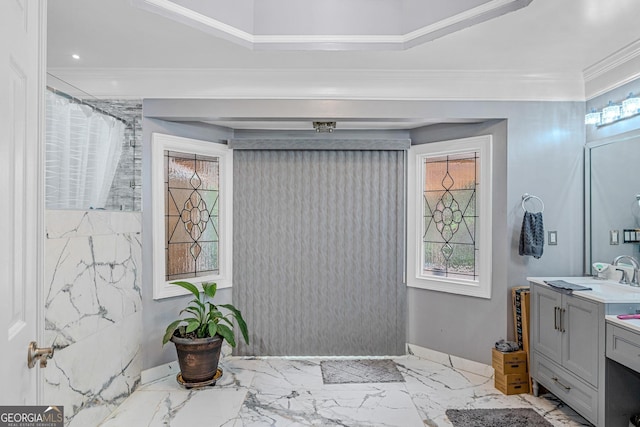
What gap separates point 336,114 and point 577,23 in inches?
66.4

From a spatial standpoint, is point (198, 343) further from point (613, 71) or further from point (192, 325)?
point (613, 71)

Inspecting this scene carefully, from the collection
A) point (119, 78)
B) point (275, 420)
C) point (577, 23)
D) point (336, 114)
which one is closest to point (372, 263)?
point (336, 114)

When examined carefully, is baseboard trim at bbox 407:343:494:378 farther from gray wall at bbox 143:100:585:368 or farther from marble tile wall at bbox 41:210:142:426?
marble tile wall at bbox 41:210:142:426

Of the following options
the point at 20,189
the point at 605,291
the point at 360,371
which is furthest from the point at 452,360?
the point at 20,189

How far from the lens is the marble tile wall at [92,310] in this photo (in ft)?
7.48

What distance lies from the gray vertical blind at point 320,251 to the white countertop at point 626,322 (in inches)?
73.9

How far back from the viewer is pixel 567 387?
2.65 m

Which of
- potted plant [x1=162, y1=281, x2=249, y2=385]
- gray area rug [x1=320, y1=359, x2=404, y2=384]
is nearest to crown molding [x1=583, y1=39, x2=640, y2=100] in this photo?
gray area rug [x1=320, y1=359, x2=404, y2=384]

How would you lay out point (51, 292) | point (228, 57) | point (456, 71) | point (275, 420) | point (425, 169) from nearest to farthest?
point (51, 292) < point (275, 420) < point (228, 57) < point (456, 71) < point (425, 169)

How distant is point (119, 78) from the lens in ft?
10.7

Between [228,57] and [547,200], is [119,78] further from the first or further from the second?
[547,200]

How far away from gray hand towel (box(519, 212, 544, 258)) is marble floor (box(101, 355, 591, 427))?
107 cm

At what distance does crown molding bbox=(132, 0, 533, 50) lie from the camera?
2.37 m

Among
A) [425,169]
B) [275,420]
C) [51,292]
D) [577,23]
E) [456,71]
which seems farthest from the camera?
[425,169]
